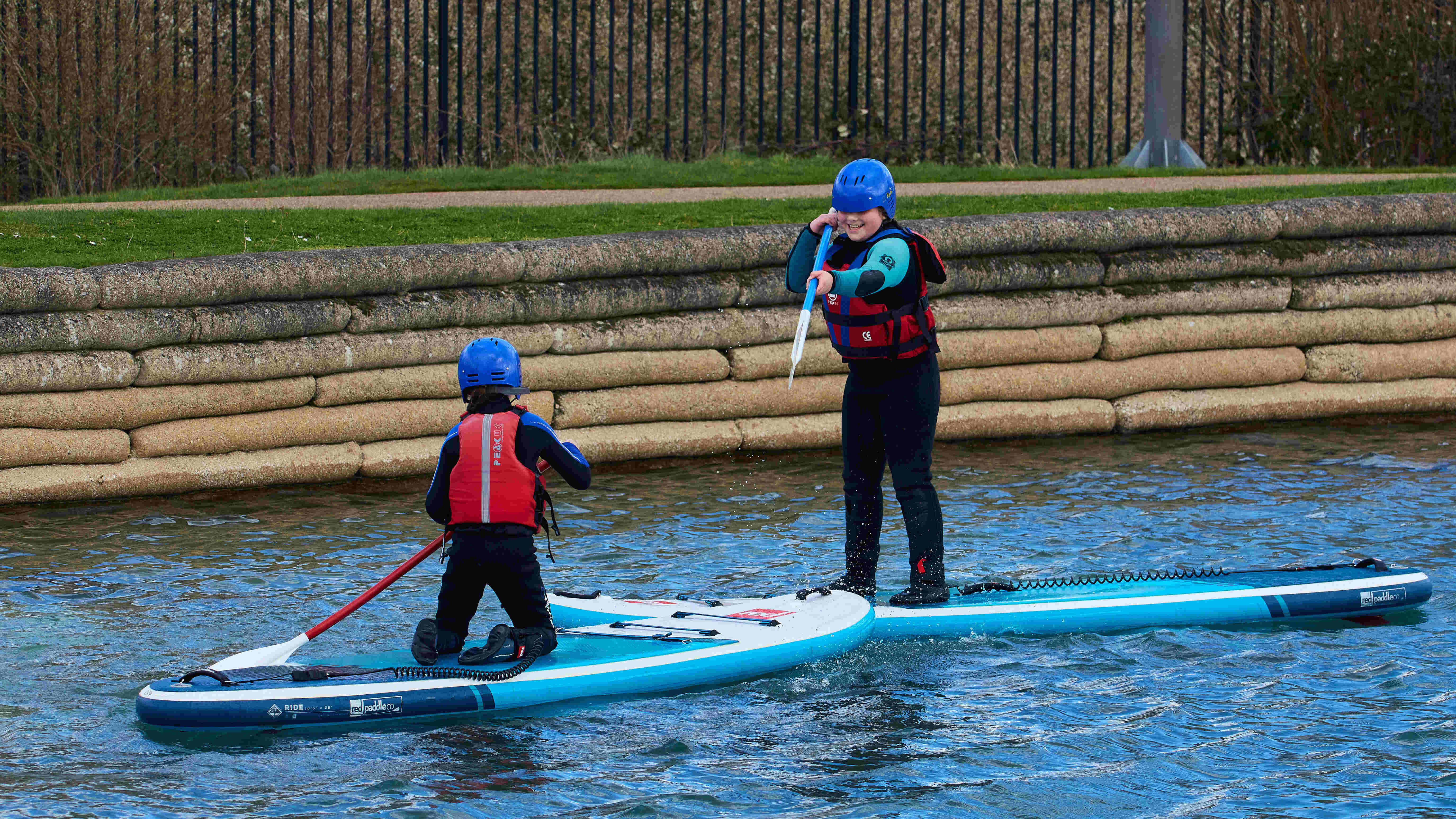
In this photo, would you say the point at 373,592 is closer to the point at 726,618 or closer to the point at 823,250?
the point at 726,618

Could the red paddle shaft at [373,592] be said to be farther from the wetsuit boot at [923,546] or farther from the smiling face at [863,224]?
the smiling face at [863,224]

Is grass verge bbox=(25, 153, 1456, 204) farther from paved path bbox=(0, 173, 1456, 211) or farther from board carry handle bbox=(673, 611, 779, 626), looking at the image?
board carry handle bbox=(673, 611, 779, 626)

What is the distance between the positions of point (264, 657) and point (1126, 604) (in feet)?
9.33

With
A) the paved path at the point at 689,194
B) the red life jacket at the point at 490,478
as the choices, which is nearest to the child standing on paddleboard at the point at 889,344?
the red life jacket at the point at 490,478

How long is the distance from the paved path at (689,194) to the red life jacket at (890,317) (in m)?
5.44

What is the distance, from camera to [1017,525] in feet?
25.8

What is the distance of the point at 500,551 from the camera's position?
5.48m

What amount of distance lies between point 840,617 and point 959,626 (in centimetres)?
48

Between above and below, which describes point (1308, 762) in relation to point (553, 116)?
below

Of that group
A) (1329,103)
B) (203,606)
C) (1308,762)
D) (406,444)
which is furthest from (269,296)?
(1329,103)

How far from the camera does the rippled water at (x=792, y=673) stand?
476cm

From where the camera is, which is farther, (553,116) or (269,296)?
(553,116)

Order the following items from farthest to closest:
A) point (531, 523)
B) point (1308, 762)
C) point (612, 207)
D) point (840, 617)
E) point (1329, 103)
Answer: point (1329, 103) → point (612, 207) → point (840, 617) → point (531, 523) → point (1308, 762)

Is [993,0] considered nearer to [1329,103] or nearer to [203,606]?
[1329,103]
